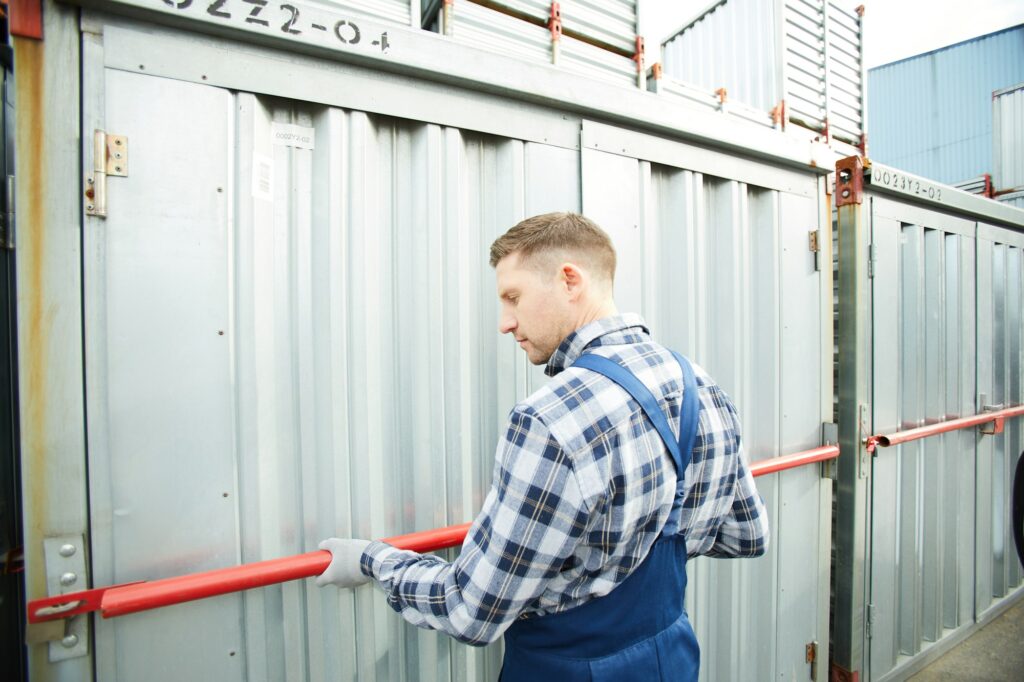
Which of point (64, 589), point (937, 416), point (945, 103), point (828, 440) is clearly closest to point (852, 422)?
point (828, 440)

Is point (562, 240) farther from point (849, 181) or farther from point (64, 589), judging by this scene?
point (849, 181)

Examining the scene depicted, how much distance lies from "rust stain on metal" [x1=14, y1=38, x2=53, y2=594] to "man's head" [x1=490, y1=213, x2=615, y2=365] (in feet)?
4.03

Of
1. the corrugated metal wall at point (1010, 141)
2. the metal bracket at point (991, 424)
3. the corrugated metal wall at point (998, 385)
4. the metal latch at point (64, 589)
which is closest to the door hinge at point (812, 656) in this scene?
the corrugated metal wall at point (998, 385)

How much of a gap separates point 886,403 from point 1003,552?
7.80 ft

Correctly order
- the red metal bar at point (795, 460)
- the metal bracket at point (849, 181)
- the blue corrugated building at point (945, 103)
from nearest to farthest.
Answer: the red metal bar at point (795, 460) < the metal bracket at point (849, 181) < the blue corrugated building at point (945, 103)

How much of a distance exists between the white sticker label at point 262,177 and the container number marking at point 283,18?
380 mm

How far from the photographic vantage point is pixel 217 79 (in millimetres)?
1438

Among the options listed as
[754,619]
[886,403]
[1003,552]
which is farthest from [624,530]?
[1003,552]

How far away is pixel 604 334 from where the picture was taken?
1.21 meters

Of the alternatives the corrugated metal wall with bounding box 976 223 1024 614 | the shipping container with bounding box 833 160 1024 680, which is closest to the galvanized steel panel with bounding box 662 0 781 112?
the shipping container with bounding box 833 160 1024 680

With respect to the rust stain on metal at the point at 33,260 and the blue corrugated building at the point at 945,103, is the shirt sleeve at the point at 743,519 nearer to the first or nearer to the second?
the rust stain on metal at the point at 33,260

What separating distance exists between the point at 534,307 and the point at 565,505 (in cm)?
53

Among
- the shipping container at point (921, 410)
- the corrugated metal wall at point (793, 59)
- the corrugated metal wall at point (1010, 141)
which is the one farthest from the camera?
the corrugated metal wall at point (1010, 141)

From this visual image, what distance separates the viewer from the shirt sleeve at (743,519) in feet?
4.58
